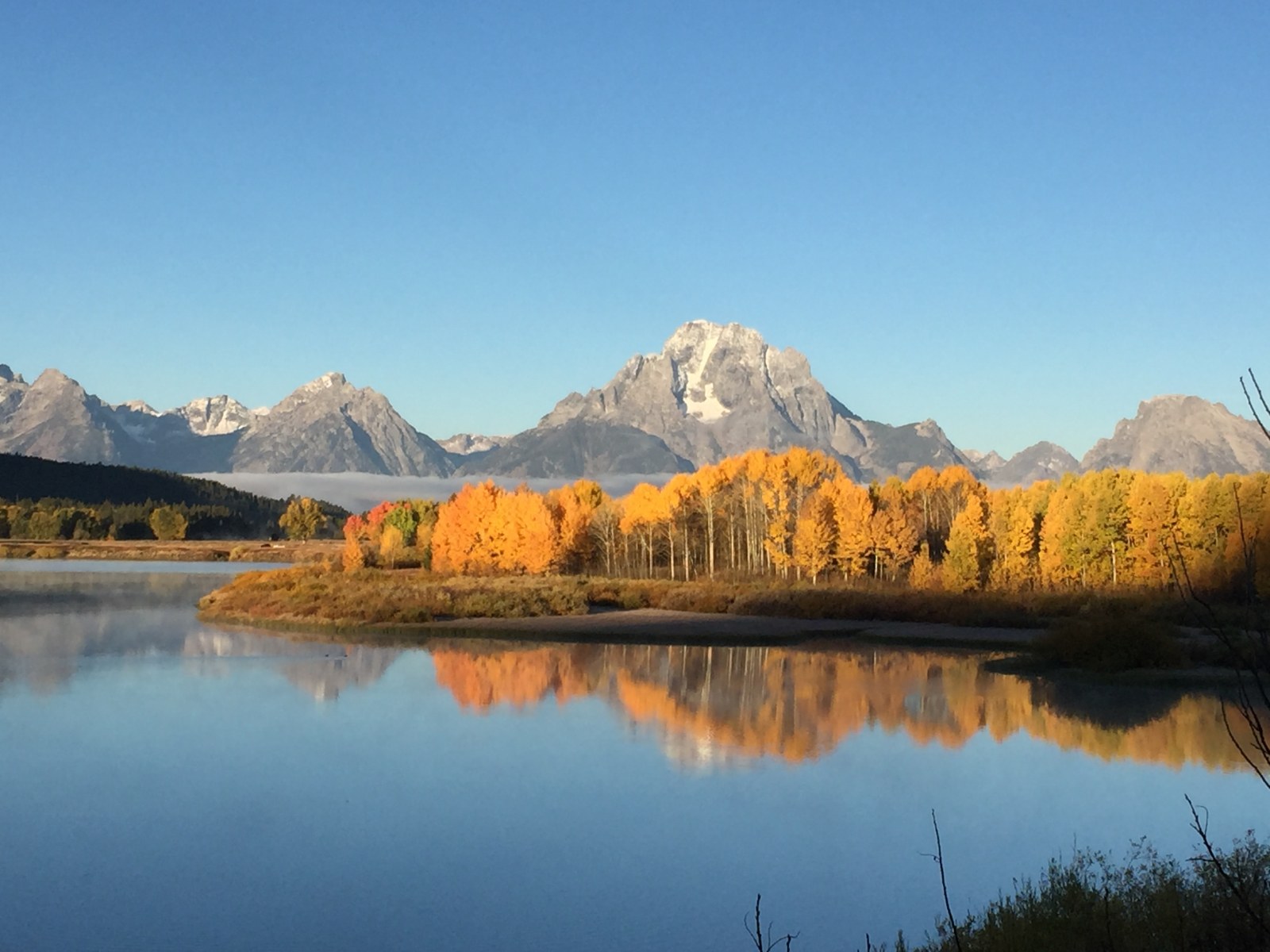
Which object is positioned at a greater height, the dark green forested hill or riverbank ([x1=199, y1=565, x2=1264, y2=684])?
the dark green forested hill

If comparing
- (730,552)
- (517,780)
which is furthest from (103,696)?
(730,552)

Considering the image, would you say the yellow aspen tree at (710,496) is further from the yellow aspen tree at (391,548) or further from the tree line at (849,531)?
the yellow aspen tree at (391,548)

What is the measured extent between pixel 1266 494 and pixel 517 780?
58.1m

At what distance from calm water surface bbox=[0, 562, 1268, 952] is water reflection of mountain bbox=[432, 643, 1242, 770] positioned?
0.54 ft

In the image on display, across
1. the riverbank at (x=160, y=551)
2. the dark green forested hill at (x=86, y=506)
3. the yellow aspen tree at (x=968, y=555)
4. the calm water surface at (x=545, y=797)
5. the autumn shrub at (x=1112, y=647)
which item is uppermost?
the dark green forested hill at (x=86, y=506)

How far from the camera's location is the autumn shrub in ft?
117

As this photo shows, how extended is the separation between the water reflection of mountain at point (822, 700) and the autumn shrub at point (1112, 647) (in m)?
2.43

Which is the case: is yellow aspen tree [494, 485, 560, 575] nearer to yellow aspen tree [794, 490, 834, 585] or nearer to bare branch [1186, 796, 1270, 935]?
yellow aspen tree [794, 490, 834, 585]

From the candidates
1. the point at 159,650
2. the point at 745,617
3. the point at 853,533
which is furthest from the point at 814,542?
the point at 159,650

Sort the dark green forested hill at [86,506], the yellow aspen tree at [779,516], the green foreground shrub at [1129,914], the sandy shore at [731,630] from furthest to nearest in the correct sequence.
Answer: the dark green forested hill at [86,506]
the yellow aspen tree at [779,516]
the sandy shore at [731,630]
the green foreground shrub at [1129,914]

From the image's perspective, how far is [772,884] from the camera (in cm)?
1484

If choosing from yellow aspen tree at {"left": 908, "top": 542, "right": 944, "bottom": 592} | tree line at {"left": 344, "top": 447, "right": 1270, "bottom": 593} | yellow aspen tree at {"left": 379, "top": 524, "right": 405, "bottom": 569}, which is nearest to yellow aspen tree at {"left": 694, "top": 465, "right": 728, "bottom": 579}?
tree line at {"left": 344, "top": 447, "right": 1270, "bottom": 593}

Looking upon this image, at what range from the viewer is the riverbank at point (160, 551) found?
125 m

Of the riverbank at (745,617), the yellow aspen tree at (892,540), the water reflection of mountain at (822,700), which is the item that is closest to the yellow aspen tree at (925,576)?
the yellow aspen tree at (892,540)
